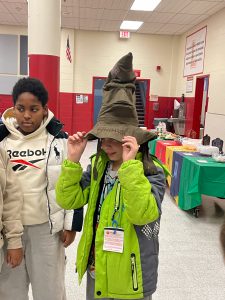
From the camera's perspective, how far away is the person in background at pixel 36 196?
1.54 metres

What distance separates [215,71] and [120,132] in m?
6.26

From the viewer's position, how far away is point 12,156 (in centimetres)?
154

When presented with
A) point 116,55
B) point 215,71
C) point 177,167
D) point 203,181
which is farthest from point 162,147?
point 116,55

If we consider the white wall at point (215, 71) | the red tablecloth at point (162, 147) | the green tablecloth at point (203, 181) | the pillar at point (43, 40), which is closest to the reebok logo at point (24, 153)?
the pillar at point (43, 40)

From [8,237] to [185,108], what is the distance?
7.88 metres

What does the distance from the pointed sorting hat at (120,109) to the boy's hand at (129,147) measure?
0.04m

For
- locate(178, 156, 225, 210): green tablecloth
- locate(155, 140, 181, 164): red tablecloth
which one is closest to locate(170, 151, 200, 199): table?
locate(178, 156, 225, 210): green tablecloth

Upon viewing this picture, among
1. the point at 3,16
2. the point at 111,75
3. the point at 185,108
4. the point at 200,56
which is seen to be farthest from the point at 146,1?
the point at 111,75

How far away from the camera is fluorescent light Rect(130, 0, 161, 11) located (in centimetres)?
640

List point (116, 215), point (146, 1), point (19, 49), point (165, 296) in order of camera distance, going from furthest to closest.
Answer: point (19, 49) < point (146, 1) < point (165, 296) < point (116, 215)

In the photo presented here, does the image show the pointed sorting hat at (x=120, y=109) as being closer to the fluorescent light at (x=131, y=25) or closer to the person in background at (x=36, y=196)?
the person in background at (x=36, y=196)

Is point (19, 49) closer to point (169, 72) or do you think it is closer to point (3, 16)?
point (3, 16)

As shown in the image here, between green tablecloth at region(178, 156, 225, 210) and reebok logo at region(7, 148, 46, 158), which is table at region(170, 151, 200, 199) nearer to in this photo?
green tablecloth at region(178, 156, 225, 210)

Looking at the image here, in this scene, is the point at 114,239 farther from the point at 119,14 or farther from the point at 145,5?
the point at 119,14
